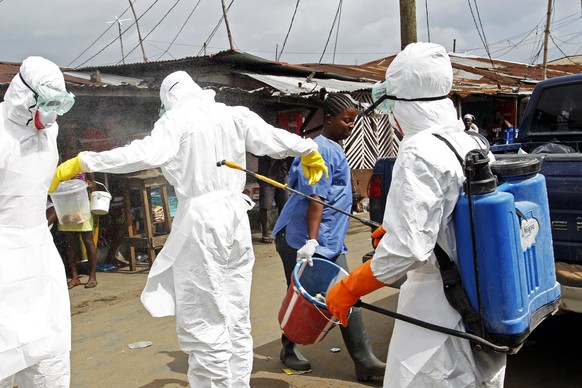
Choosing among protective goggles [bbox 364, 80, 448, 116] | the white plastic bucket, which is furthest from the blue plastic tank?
the white plastic bucket

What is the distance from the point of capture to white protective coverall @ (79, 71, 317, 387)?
330cm

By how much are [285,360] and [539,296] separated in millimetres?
2454

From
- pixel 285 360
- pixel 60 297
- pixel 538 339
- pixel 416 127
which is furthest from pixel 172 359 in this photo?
pixel 416 127

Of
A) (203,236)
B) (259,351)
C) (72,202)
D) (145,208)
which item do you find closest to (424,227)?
(203,236)

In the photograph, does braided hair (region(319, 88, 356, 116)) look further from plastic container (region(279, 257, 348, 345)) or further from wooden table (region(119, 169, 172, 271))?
wooden table (region(119, 169, 172, 271))

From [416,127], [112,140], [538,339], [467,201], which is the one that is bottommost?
[538,339]

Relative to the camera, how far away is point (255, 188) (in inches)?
406

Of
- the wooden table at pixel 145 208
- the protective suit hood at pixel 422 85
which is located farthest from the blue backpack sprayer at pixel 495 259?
the wooden table at pixel 145 208

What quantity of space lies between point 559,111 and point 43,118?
435 cm

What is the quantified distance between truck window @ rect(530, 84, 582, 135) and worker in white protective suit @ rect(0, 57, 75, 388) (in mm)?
4164

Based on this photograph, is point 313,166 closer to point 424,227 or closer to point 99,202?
point 424,227

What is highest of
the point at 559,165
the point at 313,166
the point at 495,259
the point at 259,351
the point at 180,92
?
the point at 180,92

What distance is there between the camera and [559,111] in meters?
5.52

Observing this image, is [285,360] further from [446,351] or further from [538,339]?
[446,351]
